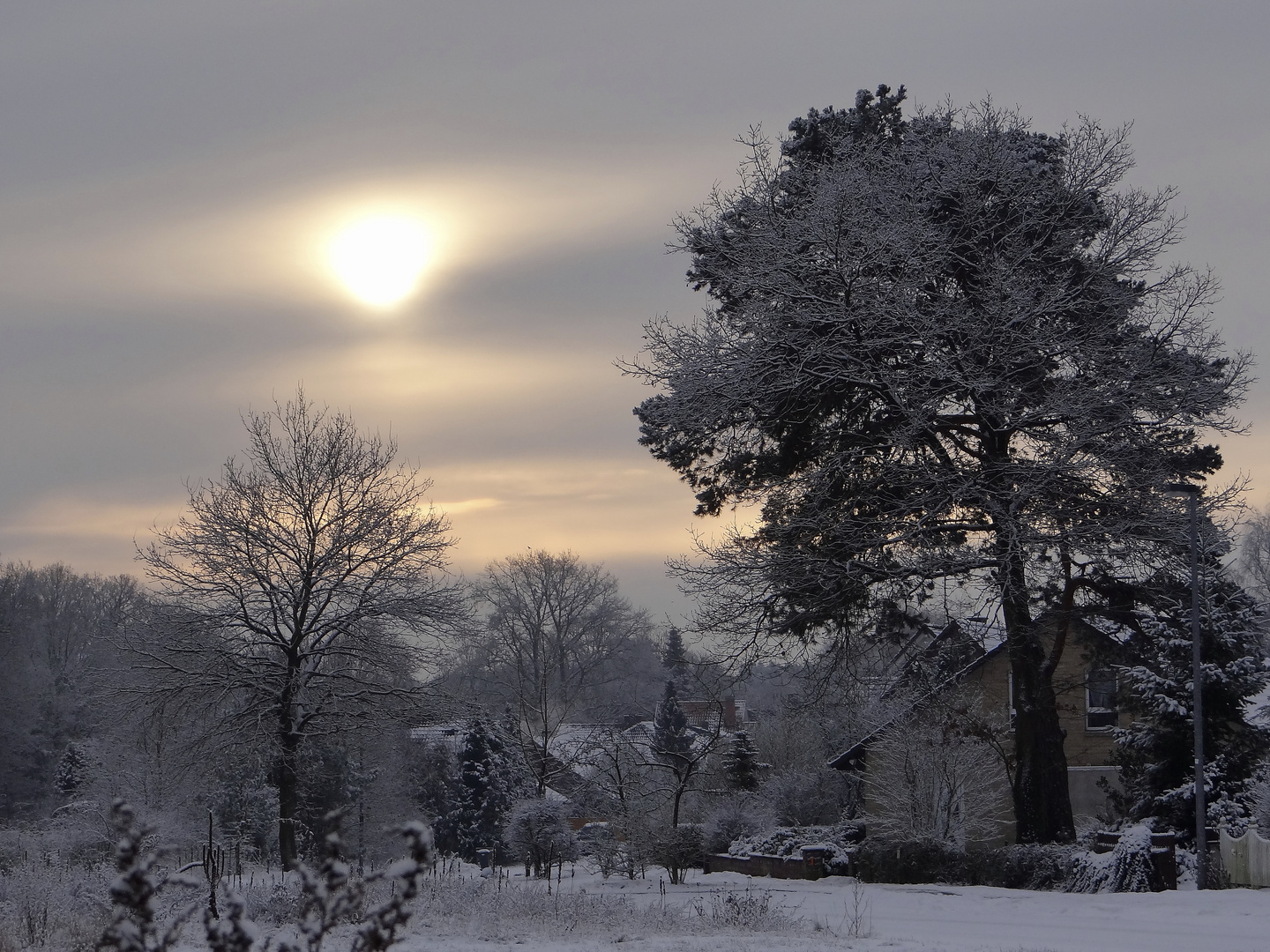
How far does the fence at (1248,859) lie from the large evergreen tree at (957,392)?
2.50m

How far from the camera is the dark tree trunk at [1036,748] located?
63.0ft

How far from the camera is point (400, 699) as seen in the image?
2330cm

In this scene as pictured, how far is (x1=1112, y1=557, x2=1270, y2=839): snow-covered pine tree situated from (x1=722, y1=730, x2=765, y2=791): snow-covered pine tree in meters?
19.1

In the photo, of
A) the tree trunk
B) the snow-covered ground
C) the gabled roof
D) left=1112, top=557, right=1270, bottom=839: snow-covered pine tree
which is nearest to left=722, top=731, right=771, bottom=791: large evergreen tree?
the gabled roof

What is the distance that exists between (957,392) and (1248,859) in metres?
8.67

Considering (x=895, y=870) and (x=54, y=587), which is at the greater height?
(x=54, y=587)

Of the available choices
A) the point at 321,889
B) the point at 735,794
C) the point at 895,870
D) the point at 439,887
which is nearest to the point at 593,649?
the point at 735,794

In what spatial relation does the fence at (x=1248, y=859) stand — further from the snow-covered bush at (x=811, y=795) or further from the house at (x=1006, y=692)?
the snow-covered bush at (x=811, y=795)

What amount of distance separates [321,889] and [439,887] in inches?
476

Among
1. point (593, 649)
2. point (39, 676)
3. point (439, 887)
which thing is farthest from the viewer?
point (593, 649)

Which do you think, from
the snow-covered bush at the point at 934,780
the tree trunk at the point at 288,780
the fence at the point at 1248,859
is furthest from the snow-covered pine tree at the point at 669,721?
the fence at the point at 1248,859

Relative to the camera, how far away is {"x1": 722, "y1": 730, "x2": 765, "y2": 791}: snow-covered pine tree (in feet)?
131

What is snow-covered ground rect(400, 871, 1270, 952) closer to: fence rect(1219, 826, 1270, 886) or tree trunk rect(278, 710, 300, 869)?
fence rect(1219, 826, 1270, 886)

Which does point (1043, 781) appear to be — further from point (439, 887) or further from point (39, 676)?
point (39, 676)
